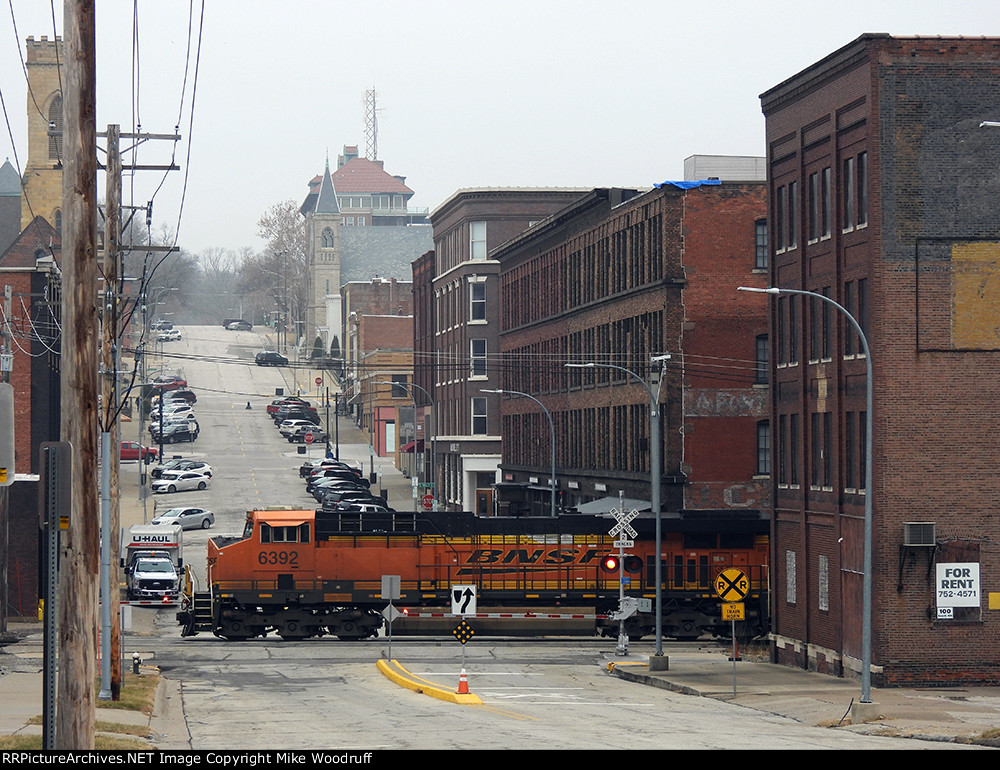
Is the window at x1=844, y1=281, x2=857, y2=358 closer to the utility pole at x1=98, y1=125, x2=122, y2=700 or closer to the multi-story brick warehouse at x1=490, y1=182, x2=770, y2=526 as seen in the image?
the multi-story brick warehouse at x1=490, y1=182, x2=770, y2=526

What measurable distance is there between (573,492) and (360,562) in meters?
25.5

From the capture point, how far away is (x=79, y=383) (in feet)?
53.6

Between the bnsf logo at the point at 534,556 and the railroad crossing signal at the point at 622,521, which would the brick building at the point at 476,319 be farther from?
the railroad crossing signal at the point at 622,521

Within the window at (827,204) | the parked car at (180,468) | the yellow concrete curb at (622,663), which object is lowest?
the yellow concrete curb at (622,663)

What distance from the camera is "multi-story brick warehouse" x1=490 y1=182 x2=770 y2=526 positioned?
57.2 m

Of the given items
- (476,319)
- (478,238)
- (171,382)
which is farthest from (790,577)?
(171,382)

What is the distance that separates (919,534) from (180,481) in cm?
6966

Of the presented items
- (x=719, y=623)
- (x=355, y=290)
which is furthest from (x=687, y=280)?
(x=355, y=290)

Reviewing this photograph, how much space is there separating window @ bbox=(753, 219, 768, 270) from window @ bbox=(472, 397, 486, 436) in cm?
3746

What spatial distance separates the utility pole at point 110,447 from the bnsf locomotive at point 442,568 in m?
15.9

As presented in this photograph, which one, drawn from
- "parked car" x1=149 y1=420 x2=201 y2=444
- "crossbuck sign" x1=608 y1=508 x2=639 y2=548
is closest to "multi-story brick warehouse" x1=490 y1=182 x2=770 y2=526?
"crossbuck sign" x1=608 y1=508 x2=639 y2=548

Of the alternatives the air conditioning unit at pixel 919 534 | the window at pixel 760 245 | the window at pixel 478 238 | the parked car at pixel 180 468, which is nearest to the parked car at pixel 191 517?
the parked car at pixel 180 468

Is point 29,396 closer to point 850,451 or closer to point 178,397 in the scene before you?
point 850,451

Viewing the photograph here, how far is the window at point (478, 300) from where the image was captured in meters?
91.6
